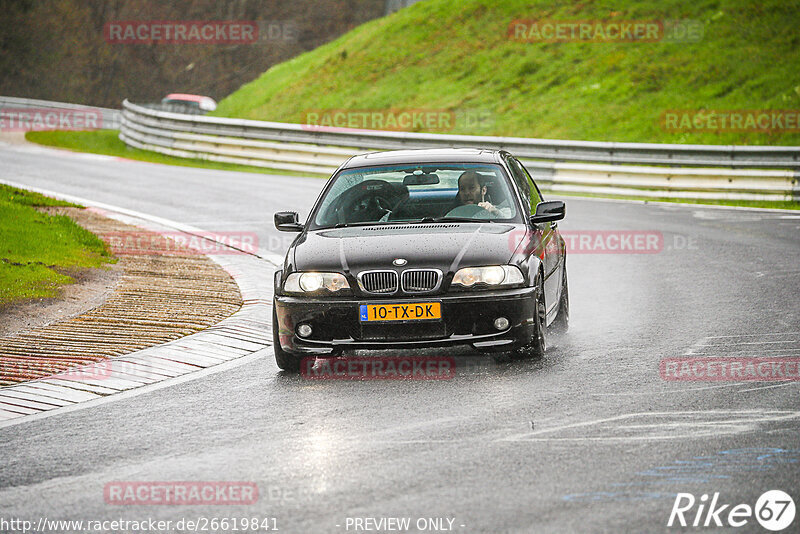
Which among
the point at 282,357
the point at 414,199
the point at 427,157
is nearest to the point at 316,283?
the point at 282,357

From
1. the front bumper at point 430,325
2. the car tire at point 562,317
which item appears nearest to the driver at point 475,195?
the car tire at point 562,317

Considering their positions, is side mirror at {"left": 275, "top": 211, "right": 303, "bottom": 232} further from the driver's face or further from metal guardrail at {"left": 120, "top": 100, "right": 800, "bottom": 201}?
metal guardrail at {"left": 120, "top": 100, "right": 800, "bottom": 201}

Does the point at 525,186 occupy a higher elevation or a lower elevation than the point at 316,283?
higher

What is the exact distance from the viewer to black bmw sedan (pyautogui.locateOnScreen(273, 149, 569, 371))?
820 centimetres

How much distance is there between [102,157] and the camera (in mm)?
29703

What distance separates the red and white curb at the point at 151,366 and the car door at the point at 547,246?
2333 mm

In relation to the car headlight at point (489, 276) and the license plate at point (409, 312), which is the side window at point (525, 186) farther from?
the license plate at point (409, 312)

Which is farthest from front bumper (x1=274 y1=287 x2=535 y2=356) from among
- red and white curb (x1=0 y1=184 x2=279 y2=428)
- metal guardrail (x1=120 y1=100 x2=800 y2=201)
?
metal guardrail (x1=120 y1=100 x2=800 y2=201)

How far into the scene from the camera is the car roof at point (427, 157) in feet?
32.4

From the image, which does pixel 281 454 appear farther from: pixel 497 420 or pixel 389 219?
pixel 389 219

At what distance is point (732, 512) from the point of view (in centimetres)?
514

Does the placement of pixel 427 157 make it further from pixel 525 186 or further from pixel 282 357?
pixel 282 357

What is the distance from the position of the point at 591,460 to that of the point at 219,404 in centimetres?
269

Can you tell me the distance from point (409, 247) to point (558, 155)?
1598cm
